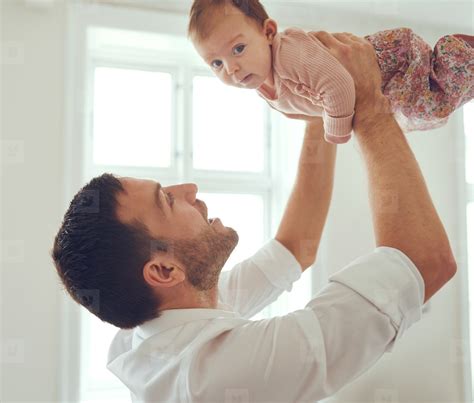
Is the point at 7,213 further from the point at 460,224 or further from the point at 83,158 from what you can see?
the point at 460,224

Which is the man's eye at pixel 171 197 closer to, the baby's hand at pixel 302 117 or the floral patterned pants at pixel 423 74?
the baby's hand at pixel 302 117

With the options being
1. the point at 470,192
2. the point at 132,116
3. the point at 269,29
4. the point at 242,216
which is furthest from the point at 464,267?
the point at 269,29

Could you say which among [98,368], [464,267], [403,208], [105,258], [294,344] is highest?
[403,208]

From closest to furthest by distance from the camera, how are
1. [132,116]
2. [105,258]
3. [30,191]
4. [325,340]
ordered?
[325,340], [105,258], [30,191], [132,116]

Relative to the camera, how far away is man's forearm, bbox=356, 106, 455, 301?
3.27ft

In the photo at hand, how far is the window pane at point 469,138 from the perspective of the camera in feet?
10.6

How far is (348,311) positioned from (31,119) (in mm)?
1837

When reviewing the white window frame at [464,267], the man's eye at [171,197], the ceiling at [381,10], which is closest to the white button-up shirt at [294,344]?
the man's eye at [171,197]

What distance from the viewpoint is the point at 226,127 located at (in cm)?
311

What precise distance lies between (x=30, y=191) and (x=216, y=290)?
1.37 meters

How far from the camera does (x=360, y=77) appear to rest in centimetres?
118

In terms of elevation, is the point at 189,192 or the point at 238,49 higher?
the point at 238,49

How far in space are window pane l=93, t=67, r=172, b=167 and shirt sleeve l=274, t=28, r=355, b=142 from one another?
5.59ft

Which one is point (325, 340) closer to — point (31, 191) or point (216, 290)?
point (216, 290)
